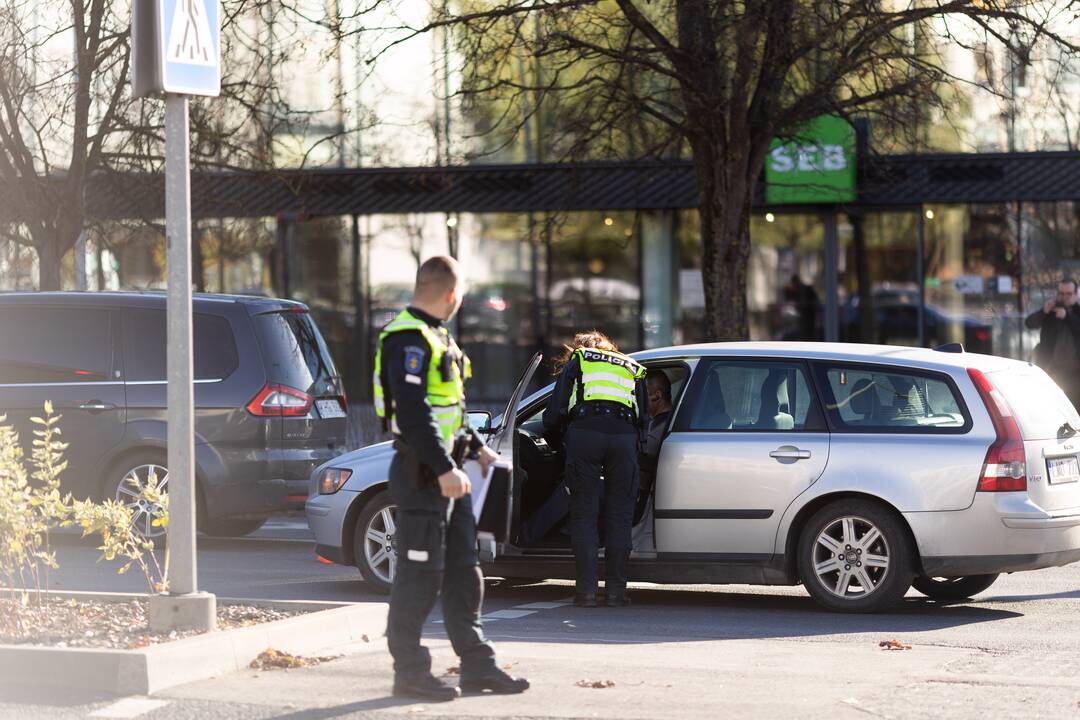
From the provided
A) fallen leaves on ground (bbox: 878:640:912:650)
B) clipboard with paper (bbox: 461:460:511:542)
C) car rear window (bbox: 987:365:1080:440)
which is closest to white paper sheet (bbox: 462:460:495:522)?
clipboard with paper (bbox: 461:460:511:542)

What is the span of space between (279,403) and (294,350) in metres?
0.46

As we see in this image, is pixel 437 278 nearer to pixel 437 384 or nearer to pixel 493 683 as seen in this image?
pixel 437 384

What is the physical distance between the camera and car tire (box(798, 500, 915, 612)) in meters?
8.69

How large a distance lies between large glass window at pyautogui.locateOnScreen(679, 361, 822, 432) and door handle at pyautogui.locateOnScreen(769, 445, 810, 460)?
150 mm

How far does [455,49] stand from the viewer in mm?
15227

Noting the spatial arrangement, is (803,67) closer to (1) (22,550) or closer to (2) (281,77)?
(2) (281,77)

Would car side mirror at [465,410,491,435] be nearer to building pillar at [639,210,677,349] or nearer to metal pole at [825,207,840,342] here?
metal pole at [825,207,840,342]

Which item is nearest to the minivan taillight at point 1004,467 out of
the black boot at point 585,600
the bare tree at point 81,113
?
the black boot at point 585,600

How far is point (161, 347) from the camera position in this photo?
11.9 metres

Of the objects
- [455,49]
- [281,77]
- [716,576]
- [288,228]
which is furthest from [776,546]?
[288,228]

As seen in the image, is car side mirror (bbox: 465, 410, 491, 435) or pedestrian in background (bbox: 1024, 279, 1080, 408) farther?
pedestrian in background (bbox: 1024, 279, 1080, 408)

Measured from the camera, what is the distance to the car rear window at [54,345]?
39.1 ft

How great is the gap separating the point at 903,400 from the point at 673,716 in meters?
3.40

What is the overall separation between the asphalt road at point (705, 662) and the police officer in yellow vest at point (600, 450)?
28 centimetres
